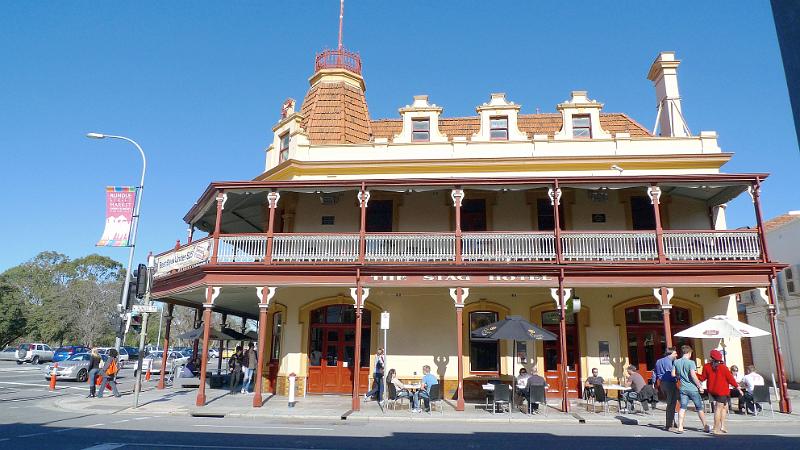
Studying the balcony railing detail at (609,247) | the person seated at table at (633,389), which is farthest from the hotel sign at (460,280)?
the person seated at table at (633,389)

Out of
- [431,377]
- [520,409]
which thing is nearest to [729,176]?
[520,409]

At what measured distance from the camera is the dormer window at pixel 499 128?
20.7m

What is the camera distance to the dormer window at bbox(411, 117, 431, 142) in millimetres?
21172

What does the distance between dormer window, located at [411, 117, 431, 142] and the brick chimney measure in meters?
A: 9.75

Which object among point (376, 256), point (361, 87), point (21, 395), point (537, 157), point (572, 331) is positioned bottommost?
point (21, 395)

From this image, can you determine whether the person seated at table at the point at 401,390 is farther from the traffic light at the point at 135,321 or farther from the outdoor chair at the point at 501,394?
the traffic light at the point at 135,321

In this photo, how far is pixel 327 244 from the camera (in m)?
16.6

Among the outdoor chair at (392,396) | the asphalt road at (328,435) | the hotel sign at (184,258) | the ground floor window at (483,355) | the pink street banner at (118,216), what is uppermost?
the pink street banner at (118,216)

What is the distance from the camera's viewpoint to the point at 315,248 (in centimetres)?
1659

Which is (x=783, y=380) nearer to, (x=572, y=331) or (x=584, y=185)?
(x=572, y=331)

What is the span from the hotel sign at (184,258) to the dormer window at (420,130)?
9179 millimetres

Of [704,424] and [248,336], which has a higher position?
[248,336]

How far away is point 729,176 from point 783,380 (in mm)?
5812

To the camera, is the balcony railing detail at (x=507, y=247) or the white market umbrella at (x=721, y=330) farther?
the balcony railing detail at (x=507, y=247)
